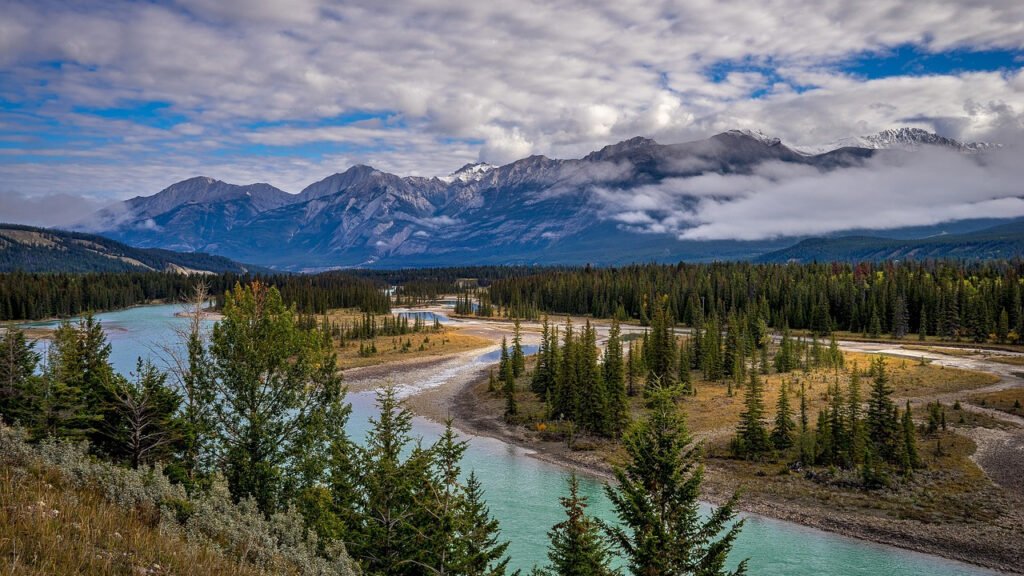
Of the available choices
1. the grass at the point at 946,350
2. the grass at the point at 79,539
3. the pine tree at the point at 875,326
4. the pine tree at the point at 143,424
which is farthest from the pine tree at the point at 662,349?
the pine tree at the point at 875,326

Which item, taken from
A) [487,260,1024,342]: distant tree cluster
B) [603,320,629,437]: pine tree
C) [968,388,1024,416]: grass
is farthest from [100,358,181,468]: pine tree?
[487,260,1024,342]: distant tree cluster

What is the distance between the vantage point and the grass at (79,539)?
8492 millimetres

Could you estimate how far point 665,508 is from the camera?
58.4ft

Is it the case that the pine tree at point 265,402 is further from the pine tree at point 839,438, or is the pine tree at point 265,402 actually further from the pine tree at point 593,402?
the pine tree at point 839,438

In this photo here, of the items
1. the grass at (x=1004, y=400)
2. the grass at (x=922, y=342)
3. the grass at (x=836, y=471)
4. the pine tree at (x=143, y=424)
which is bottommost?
the grass at (x=836, y=471)

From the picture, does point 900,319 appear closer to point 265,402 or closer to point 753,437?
point 753,437

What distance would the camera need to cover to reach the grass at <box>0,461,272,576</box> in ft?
27.9

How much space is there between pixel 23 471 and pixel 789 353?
8655cm

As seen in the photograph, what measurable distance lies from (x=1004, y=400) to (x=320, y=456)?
231ft

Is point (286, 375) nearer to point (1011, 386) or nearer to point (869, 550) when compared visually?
point (869, 550)

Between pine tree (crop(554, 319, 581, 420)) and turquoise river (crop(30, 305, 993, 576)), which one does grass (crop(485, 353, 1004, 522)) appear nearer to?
pine tree (crop(554, 319, 581, 420))

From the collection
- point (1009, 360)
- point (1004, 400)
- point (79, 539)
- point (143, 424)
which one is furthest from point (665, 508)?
point (1009, 360)

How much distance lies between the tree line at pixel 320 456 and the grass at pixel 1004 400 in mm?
55316

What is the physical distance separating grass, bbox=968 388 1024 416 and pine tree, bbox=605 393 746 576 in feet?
196
